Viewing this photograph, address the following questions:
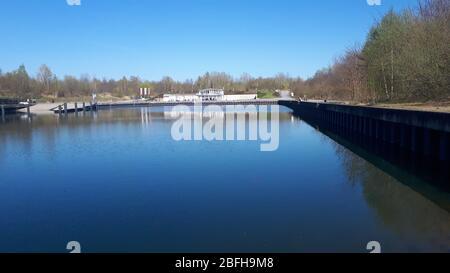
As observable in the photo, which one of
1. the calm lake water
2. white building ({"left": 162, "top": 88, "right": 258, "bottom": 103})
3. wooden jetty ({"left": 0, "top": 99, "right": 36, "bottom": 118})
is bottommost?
the calm lake water

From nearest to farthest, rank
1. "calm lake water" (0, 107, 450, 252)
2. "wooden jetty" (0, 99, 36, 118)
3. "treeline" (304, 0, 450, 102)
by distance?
"calm lake water" (0, 107, 450, 252) < "treeline" (304, 0, 450, 102) < "wooden jetty" (0, 99, 36, 118)

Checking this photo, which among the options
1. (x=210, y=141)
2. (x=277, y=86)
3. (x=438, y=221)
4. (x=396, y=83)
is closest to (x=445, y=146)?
(x=438, y=221)

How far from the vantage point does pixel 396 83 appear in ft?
135

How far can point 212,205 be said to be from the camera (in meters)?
13.4

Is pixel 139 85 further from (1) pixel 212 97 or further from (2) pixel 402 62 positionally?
(2) pixel 402 62

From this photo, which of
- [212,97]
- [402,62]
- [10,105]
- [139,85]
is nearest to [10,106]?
[10,105]

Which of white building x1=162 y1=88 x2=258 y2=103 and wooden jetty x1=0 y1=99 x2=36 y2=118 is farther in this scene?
white building x1=162 y1=88 x2=258 y2=103

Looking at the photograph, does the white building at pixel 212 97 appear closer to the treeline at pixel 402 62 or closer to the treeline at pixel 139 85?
the treeline at pixel 139 85

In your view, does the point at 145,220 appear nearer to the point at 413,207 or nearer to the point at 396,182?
the point at 413,207

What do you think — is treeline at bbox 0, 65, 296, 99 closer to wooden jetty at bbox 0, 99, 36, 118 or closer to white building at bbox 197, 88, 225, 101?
white building at bbox 197, 88, 225, 101

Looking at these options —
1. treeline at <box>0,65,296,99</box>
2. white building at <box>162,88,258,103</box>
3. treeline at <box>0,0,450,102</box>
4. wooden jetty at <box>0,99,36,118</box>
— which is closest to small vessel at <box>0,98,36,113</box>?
wooden jetty at <box>0,99,36,118</box>

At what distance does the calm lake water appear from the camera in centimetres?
1017

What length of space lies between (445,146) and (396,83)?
2525cm

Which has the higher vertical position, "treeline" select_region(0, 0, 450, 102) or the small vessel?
"treeline" select_region(0, 0, 450, 102)
